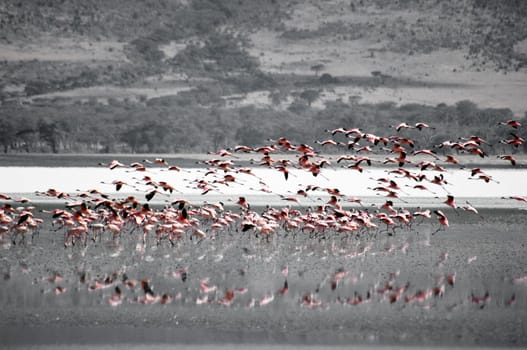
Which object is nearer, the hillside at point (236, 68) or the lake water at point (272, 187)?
the lake water at point (272, 187)

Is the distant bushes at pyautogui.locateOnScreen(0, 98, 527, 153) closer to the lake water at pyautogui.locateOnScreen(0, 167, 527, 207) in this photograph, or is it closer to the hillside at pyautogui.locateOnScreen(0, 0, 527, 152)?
the hillside at pyautogui.locateOnScreen(0, 0, 527, 152)

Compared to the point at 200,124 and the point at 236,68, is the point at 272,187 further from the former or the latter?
the point at 236,68

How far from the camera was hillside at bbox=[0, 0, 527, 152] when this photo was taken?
90312mm

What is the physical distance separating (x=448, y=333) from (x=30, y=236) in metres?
8.45

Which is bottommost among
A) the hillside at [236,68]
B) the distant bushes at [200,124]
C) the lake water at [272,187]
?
the lake water at [272,187]

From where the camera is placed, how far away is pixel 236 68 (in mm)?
114062

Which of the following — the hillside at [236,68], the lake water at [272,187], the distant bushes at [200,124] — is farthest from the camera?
the hillside at [236,68]

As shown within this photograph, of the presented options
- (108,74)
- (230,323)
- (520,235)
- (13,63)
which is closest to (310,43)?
(108,74)

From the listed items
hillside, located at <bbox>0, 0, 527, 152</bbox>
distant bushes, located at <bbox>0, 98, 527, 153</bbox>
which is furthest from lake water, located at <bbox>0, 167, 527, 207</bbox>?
hillside, located at <bbox>0, 0, 527, 152</bbox>

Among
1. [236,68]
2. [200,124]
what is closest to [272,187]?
[200,124]

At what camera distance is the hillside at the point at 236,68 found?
296ft

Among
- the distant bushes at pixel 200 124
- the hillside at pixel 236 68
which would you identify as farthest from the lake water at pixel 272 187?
the hillside at pixel 236 68

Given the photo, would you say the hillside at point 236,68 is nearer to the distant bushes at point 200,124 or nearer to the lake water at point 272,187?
the distant bushes at point 200,124

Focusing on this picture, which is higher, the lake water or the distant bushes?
the distant bushes
